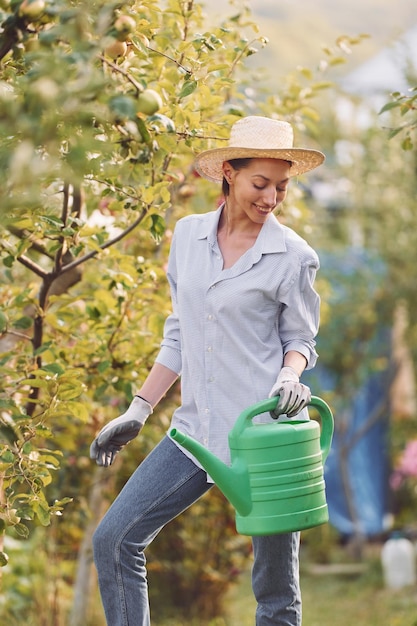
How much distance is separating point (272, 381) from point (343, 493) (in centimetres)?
595

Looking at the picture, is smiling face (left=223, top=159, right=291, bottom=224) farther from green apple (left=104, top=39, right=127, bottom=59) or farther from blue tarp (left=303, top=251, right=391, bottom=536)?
blue tarp (left=303, top=251, right=391, bottom=536)

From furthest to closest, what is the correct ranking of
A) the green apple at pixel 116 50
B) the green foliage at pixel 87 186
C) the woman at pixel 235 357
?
the woman at pixel 235 357
the green apple at pixel 116 50
the green foliage at pixel 87 186

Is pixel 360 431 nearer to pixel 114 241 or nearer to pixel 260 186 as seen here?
pixel 114 241

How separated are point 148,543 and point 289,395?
0.49m

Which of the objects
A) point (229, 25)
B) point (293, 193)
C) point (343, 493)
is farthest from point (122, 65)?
point (343, 493)

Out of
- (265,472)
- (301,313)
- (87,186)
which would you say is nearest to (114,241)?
(87,186)

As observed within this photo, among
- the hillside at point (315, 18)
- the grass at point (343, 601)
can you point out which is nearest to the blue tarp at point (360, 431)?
the grass at point (343, 601)

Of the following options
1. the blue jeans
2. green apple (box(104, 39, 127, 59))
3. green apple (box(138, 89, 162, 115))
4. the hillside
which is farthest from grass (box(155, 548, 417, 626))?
the hillside

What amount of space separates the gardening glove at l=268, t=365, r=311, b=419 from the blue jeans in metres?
0.27

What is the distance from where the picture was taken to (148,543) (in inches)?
96.2

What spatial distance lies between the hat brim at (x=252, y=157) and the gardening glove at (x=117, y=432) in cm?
60

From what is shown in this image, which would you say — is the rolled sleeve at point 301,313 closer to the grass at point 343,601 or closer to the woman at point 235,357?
the woman at point 235,357

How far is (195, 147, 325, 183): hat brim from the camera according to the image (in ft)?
8.12

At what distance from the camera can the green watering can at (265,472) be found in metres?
2.29
